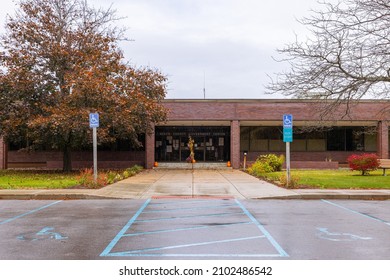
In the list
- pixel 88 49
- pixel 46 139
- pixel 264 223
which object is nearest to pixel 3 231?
pixel 264 223

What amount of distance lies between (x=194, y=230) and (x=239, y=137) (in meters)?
24.8

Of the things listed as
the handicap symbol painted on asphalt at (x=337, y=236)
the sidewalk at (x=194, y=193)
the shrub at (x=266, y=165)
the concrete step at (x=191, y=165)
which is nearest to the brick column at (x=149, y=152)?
the concrete step at (x=191, y=165)

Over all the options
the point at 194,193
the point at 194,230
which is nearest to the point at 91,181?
the point at 194,193

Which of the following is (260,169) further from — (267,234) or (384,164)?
(267,234)

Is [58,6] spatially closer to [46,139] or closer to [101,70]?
[101,70]

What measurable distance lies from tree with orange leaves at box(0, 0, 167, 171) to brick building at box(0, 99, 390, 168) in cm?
709

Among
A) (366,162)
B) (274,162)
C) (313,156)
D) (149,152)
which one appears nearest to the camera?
(366,162)

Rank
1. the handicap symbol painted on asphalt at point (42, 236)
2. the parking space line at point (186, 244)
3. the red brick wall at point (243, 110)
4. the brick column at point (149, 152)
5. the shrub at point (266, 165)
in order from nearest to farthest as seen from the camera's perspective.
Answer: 1. the parking space line at point (186, 244)
2. the handicap symbol painted on asphalt at point (42, 236)
3. the shrub at point (266, 165)
4. the red brick wall at point (243, 110)
5. the brick column at point (149, 152)

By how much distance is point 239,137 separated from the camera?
33.8 m

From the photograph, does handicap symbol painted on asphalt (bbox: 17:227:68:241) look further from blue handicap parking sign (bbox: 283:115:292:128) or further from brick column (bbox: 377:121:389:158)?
brick column (bbox: 377:121:389:158)

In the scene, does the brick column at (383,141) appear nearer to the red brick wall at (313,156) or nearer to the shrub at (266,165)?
the red brick wall at (313,156)

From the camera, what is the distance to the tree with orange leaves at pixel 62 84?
75.3 ft

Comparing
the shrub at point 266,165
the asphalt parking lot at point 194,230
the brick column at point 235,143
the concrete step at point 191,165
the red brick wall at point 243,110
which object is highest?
the red brick wall at point 243,110

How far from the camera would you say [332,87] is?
63.1 feet
